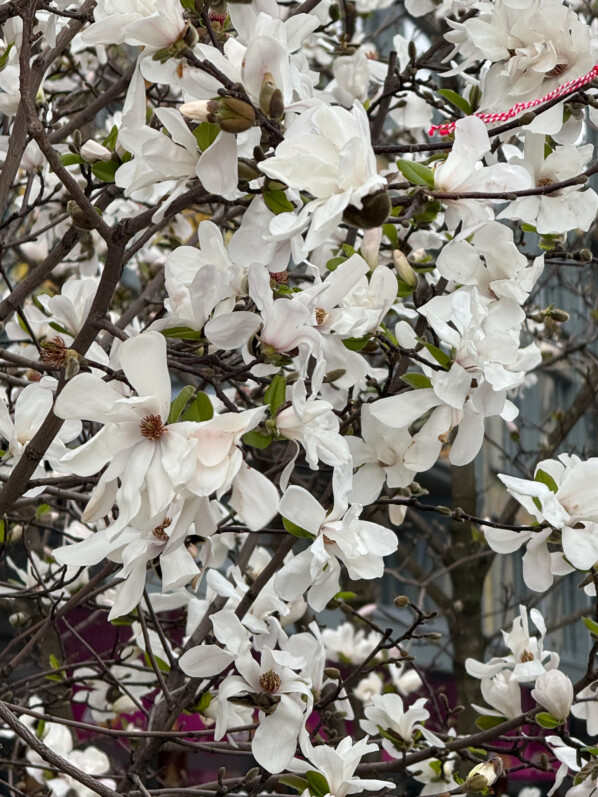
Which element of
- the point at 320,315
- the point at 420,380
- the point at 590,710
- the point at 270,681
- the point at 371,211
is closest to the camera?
the point at 371,211

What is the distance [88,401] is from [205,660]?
0.55 meters

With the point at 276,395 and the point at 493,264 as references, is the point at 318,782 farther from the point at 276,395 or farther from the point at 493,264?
the point at 493,264

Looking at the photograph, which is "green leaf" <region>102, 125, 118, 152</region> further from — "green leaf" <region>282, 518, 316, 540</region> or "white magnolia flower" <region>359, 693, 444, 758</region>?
"white magnolia flower" <region>359, 693, 444, 758</region>

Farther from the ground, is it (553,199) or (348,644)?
(553,199)

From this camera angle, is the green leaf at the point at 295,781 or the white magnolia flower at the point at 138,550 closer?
the white magnolia flower at the point at 138,550

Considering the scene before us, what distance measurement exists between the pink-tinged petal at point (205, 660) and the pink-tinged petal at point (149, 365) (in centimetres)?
52

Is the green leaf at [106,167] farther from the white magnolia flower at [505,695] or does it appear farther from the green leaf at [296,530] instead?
the white magnolia flower at [505,695]

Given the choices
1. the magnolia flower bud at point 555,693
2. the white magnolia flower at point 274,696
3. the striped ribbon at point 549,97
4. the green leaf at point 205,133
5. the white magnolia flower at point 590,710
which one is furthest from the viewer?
the white magnolia flower at point 590,710

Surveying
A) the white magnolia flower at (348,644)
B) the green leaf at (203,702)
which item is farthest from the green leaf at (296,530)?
the white magnolia flower at (348,644)

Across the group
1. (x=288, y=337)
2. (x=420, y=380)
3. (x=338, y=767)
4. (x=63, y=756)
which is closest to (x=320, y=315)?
(x=288, y=337)

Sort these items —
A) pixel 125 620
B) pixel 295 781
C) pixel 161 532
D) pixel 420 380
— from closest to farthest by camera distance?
pixel 161 532 → pixel 420 380 → pixel 295 781 → pixel 125 620

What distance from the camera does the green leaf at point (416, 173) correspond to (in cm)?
112

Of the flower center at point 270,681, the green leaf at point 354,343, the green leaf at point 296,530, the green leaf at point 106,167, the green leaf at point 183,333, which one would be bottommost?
the flower center at point 270,681

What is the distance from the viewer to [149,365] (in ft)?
3.19
